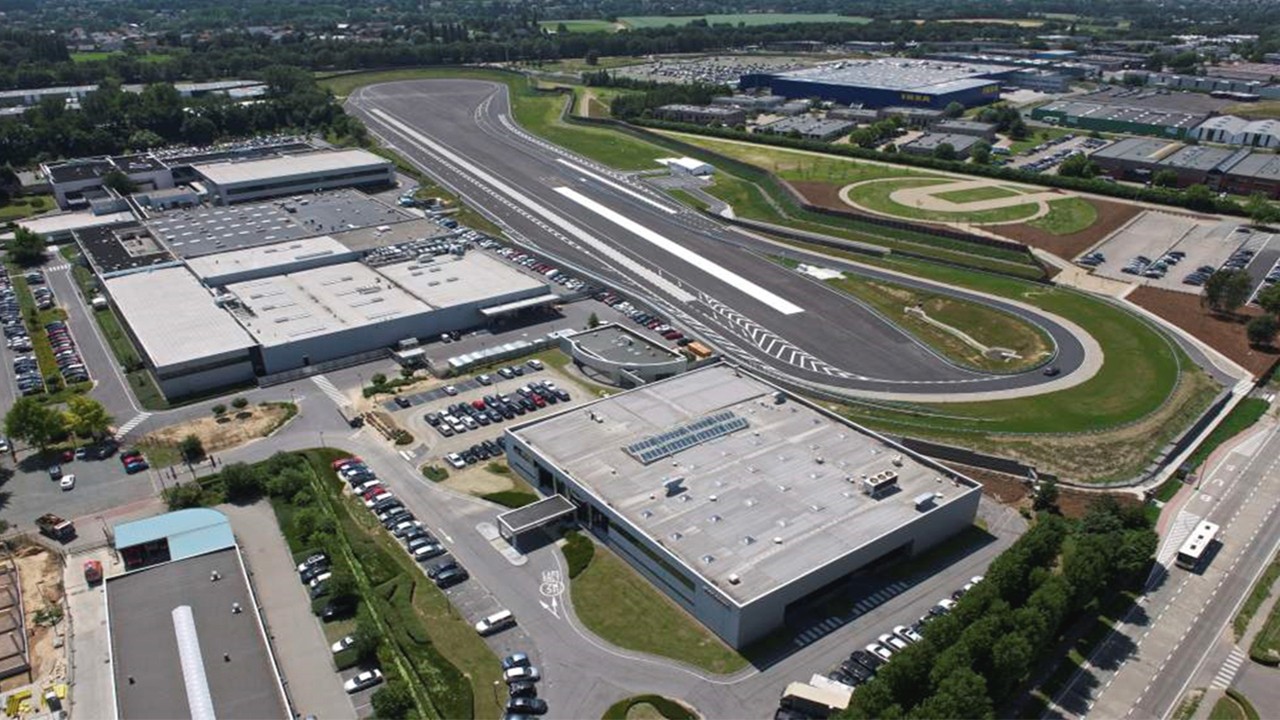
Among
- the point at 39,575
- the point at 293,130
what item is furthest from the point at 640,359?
the point at 293,130

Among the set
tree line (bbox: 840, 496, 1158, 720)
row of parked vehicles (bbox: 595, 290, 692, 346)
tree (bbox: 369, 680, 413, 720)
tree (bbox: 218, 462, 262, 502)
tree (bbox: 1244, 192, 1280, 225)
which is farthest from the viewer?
tree (bbox: 1244, 192, 1280, 225)

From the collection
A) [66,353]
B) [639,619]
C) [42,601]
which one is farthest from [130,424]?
[639,619]

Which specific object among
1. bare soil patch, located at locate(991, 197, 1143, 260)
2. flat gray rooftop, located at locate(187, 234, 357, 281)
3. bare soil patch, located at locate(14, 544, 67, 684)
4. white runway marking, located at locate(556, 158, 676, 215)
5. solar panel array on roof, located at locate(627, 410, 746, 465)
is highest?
bare soil patch, located at locate(991, 197, 1143, 260)

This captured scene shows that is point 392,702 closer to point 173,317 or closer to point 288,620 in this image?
point 288,620

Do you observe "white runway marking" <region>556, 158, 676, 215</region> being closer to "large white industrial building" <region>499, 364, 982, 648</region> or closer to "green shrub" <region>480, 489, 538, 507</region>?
"large white industrial building" <region>499, 364, 982, 648</region>

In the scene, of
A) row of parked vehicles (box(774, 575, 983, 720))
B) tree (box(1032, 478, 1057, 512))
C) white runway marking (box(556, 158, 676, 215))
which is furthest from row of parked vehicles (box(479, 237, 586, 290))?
row of parked vehicles (box(774, 575, 983, 720))
